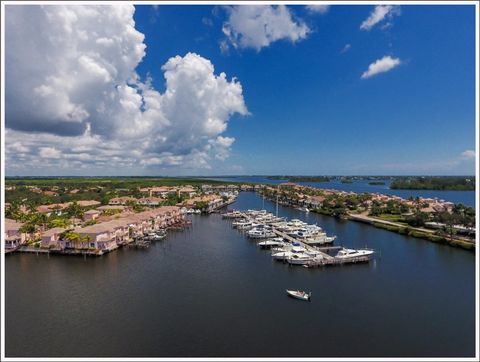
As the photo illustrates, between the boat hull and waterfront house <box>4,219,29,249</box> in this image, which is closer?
the boat hull

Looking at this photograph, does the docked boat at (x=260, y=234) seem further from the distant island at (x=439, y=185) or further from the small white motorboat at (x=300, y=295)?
the distant island at (x=439, y=185)

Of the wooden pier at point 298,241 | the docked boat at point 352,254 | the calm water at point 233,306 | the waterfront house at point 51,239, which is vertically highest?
the waterfront house at point 51,239

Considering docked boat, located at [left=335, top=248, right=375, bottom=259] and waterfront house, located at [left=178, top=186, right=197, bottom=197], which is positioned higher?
waterfront house, located at [left=178, top=186, right=197, bottom=197]

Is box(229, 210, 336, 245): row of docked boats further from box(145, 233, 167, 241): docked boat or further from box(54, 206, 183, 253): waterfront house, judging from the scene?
box(54, 206, 183, 253): waterfront house

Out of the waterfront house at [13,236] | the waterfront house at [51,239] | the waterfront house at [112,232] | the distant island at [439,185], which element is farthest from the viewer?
the distant island at [439,185]

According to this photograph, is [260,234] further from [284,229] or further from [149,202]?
[149,202]

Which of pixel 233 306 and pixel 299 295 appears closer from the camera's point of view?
pixel 233 306

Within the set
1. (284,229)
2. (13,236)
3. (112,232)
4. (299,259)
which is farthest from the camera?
(284,229)

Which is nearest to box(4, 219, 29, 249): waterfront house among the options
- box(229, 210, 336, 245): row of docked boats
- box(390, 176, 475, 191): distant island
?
box(229, 210, 336, 245): row of docked boats

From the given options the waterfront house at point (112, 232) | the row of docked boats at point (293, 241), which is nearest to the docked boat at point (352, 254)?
the row of docked boats at point (293, 241)

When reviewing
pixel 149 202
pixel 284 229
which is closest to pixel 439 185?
pixel 284 229
